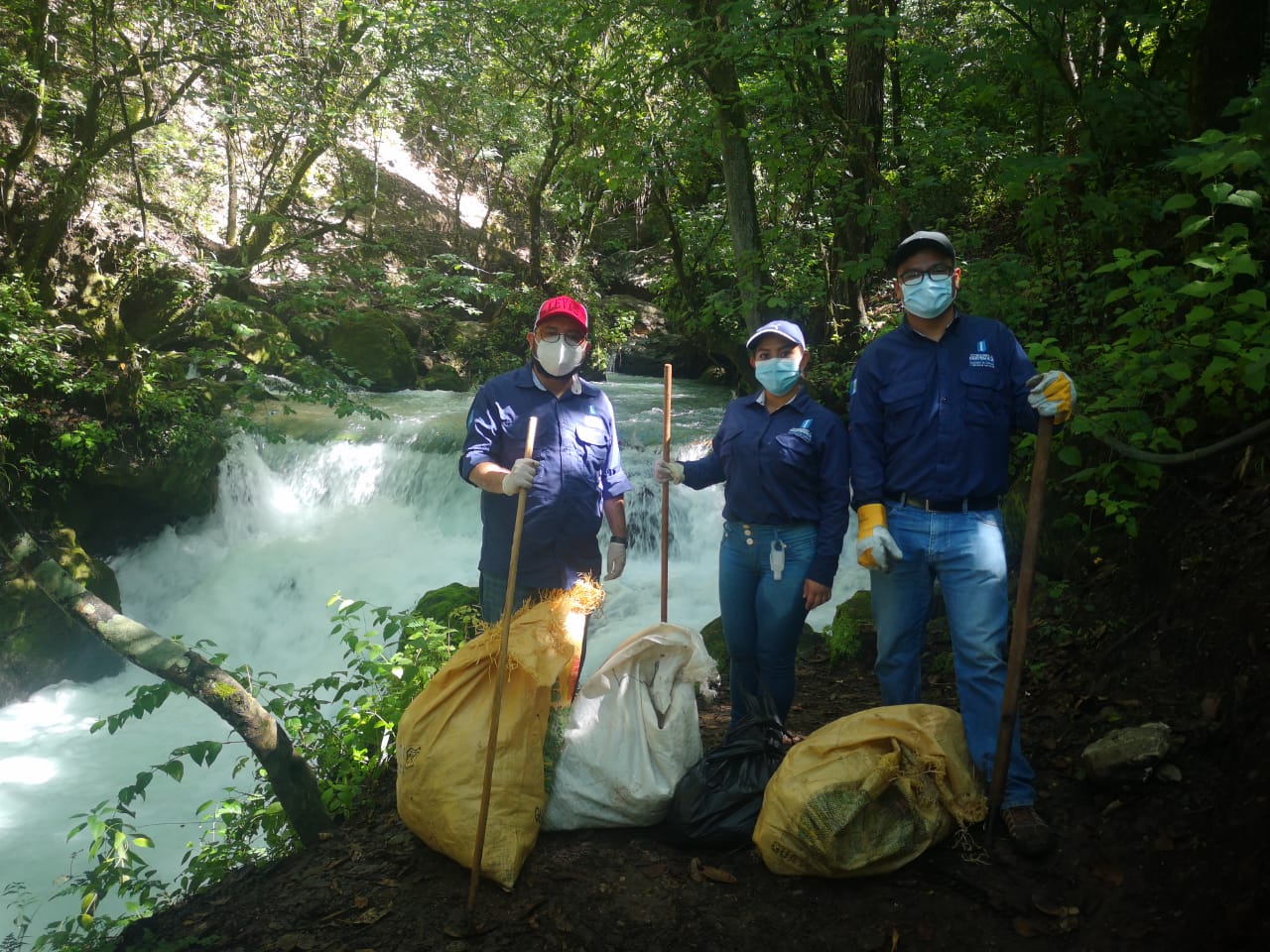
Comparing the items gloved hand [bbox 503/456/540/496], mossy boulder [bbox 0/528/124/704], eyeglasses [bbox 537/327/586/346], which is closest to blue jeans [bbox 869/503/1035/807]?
gloved hand [bbox 503/456/540/496]

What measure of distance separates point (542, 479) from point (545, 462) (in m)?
A: 0.07

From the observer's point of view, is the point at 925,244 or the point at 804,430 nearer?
the point at 925,244

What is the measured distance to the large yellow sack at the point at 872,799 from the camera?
2.47 m

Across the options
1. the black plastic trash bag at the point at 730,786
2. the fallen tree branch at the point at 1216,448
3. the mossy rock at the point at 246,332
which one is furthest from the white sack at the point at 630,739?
the mossy rock at the point at 246,332

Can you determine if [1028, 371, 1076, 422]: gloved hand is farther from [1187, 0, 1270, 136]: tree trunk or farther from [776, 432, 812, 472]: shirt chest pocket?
[1187, 0, 1270, 136]: tree trunk

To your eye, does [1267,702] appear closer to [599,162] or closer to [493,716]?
[493,716]

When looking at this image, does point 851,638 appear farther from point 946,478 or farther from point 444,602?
point 444,602

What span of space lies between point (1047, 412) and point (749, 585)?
1217 mm

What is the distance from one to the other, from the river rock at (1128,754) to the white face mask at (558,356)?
7.60ft

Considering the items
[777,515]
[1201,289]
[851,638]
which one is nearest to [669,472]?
[777,515]

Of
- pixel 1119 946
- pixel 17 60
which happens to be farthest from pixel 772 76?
pixel 17 60

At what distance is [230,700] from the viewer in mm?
3461

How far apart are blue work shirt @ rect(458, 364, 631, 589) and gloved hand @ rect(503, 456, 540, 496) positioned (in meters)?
0.17

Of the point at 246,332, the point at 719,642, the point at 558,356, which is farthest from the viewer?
the point at 246,332
